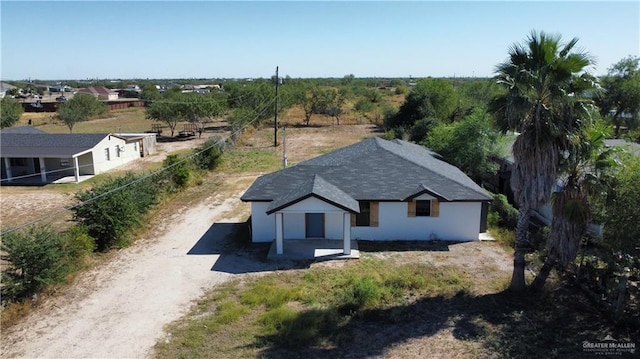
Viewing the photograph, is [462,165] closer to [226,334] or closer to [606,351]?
[606,351]

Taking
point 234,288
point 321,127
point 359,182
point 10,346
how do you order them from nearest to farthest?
point 10,346, point 234,288, point 359,182, point 321,127

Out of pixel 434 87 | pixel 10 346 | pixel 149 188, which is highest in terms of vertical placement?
pixel 434 87

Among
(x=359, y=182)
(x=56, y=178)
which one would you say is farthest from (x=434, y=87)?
(x=56, y=178)

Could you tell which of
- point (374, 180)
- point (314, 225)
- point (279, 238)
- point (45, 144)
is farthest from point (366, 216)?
point (45, 144)

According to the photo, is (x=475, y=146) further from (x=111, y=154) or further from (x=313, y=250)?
(x=111, y=154)

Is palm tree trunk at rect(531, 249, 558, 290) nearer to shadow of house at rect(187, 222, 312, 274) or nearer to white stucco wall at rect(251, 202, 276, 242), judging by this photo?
shadow of house at rect(187, 222, 312, 274)

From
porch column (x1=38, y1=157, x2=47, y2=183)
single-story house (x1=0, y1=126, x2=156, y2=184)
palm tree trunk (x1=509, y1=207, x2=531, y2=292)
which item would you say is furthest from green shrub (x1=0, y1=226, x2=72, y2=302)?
porch column (x1=38, y1=157, x2=47, y2=183)
